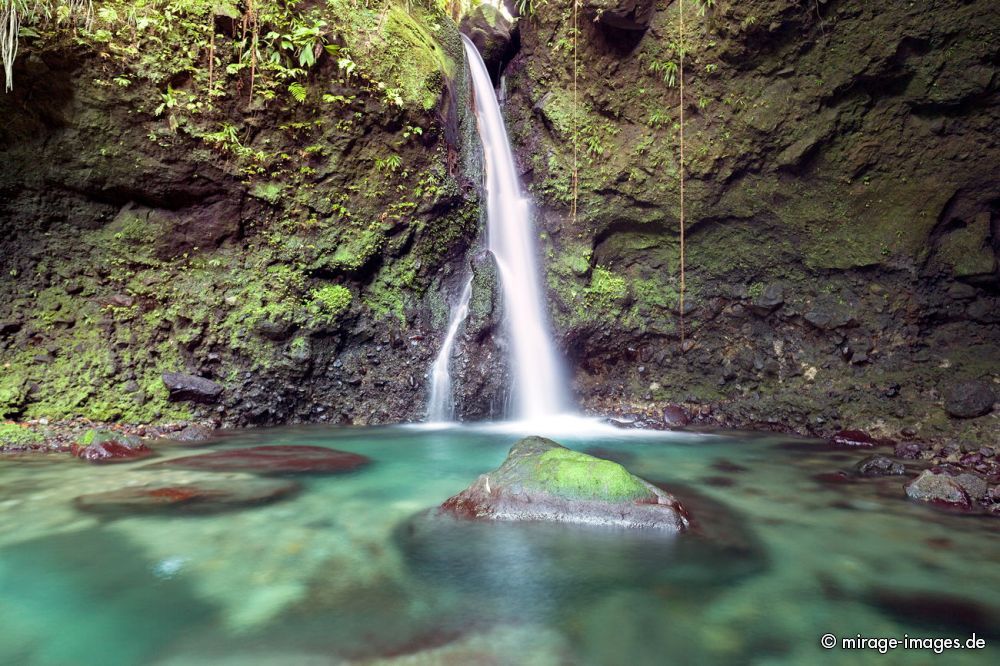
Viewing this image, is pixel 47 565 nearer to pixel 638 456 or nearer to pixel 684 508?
pixel 684 508

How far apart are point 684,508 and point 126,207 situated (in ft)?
28.3

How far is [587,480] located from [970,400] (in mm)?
6712

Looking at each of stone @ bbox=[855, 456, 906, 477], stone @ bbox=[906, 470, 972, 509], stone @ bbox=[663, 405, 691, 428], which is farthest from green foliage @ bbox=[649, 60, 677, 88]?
stone @ bbox=[906, 470, 972, 509]

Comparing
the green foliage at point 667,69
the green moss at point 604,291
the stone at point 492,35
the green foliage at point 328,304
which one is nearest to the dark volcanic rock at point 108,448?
the green foliage at point 328,304

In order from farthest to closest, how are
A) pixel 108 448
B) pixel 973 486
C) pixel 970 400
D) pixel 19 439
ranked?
pixel 970 400 → pixel 19 439 → pixel 108 448 → pixel 973 486

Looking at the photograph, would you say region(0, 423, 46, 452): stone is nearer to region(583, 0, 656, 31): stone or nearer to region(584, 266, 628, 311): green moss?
region(584, 266, 628, 311): green moss

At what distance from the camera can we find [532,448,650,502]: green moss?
4438 millimetres

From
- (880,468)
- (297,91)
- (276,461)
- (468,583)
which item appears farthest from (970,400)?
(297,91)

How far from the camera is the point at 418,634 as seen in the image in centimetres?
286

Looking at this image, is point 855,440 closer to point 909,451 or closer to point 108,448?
point 909,451

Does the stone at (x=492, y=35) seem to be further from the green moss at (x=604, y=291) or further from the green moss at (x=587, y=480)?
the green moss at (x=587, y=480)

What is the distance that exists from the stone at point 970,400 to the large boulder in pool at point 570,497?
5962mm

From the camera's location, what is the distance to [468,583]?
347 cm

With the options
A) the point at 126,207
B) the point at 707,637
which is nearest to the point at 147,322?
the point at 126,207
